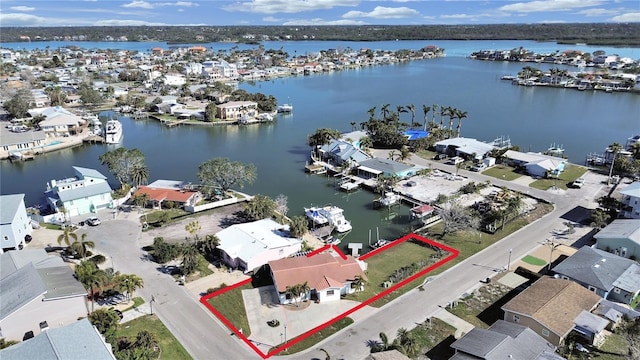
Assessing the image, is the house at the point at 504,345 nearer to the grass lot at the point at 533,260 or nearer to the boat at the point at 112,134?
the grass lot at the point at 533,260

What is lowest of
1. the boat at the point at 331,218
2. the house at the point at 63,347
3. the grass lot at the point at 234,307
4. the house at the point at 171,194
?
the grass lot at the point at 234,307

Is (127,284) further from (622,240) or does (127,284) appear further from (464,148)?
(464,148)

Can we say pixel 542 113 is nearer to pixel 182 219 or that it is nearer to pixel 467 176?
pixel 467 176

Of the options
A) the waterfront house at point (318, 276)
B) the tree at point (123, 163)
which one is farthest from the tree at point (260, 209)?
the tree at point (123, 163)

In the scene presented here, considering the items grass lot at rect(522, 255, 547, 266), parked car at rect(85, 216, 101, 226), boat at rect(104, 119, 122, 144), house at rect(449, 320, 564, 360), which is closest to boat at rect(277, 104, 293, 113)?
boat at rect(104, 119, 122, 144)

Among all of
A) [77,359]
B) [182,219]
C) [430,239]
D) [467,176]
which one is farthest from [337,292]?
[467,176]

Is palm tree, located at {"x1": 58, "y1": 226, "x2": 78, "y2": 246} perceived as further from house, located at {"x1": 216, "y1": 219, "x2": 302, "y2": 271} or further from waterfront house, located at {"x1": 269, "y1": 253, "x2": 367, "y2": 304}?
waterfront house, located at {"x1": 269, "y1": 253, "x2": 367, "y2": 304}
